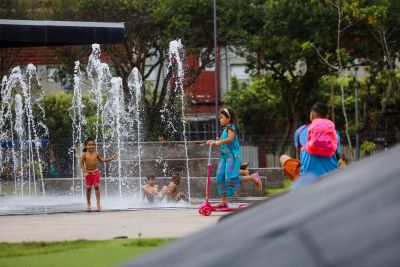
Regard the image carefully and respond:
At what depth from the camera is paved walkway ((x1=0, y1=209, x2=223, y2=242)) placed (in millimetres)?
11922

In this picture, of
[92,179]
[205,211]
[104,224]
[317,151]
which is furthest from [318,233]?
[92,179]

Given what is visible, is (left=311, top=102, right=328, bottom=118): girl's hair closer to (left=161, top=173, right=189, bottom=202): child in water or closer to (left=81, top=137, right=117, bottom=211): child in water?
(left=81, top=137, right=117, bottom=211): child in water

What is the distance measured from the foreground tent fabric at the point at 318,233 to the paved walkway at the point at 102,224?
7.94m

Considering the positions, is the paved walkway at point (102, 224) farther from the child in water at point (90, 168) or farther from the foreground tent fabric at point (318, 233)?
the foreground tent fabric at point (318, 233)

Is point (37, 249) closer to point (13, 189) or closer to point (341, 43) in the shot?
point (13, 189)

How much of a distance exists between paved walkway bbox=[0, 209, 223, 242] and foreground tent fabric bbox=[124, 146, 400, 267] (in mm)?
7937

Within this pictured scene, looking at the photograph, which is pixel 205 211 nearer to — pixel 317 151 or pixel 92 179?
pixel 317 151

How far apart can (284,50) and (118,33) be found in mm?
24412

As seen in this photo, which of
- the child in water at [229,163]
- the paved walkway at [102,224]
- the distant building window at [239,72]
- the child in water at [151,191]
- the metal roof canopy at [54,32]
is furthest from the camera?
the distant building window at [239,72]

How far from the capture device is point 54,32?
16.9m

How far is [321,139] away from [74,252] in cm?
372

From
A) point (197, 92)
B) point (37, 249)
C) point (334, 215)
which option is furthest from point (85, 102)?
point (334, 215)

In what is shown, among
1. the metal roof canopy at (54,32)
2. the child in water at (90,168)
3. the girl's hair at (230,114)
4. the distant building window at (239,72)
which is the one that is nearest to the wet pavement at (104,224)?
the child in water at (90,168)

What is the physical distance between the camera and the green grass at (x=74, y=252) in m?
8.89
